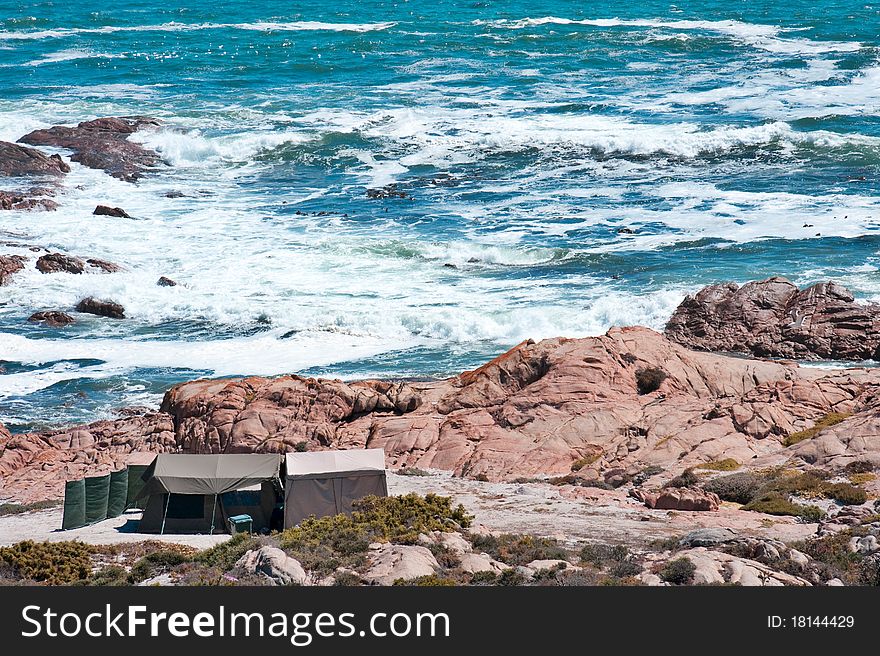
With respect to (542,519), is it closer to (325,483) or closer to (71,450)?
(325,483)

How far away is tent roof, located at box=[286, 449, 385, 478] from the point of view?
20.0 m

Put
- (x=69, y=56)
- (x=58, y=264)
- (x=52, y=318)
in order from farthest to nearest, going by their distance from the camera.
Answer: (x=69, y=56) → (x=58, y=264) → (x=52, y=318)

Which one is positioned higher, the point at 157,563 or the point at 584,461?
the point at 157,563

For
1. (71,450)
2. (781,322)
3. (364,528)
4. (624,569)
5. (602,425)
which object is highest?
(624,569)

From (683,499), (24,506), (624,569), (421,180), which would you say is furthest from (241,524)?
(421,180)

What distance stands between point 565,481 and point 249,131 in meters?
41.7

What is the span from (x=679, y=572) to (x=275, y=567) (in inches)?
201

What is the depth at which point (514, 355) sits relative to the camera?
86.5 ft

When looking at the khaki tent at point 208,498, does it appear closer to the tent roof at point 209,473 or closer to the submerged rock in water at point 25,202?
the tent roof at point 209,473

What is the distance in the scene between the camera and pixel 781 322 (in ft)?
97.9

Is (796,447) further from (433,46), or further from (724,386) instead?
(433,46)

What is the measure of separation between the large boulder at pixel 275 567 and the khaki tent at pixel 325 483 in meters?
4.93

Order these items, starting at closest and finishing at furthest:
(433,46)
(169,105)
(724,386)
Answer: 1. (724,386)
2. (169,105)
3. (433,46)

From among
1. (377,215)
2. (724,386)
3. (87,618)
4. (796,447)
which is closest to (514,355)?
(724,386)
